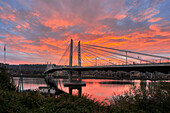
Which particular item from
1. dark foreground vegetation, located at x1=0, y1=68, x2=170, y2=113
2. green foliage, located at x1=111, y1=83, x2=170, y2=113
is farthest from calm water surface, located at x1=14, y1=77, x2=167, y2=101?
dark foreground vegetation, located at x1=0, y1=68, x2=170, y2=113

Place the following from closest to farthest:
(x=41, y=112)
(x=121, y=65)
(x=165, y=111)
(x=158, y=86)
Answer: (x=41, y=112), (x=165, y=111), (x=158, y=86), (x=121, y=65)

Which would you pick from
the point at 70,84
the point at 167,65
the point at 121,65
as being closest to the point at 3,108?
the point at 167,65

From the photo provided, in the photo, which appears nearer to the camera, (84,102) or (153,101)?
(84,102)

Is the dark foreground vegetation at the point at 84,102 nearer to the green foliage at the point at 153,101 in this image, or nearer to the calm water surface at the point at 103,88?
the green foliage at the point at 153,101

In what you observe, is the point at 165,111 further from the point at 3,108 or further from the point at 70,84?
the point at 70,84

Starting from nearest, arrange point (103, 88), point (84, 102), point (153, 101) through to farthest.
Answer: point (84, 102) < point (153, 101) < point (103, 88)

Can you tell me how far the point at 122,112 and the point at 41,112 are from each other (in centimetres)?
622

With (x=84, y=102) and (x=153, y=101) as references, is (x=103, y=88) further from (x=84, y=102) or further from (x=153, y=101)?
(x=84, y=102)

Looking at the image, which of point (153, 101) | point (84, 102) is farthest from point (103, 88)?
point (84, 102)

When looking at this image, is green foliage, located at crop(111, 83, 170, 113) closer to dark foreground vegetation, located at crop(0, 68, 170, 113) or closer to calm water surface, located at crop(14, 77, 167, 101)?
dark foreground vegetation, located at crop(0, 68, 170, 113)

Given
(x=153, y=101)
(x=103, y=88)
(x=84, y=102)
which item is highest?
(x=84, y=102)

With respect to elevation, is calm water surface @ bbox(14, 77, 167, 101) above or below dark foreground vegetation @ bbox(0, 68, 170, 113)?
below

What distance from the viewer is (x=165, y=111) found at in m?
12.8

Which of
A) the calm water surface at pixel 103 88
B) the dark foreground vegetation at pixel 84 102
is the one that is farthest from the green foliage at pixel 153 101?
the calm water surface at pixel 103 88
